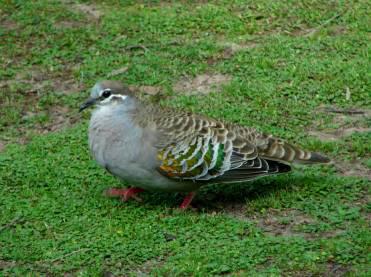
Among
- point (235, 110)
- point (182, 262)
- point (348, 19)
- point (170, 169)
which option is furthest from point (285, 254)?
point (348, 19)

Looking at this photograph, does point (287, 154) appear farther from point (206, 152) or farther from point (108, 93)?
point (108, 93)

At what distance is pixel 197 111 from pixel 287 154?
1775 mm

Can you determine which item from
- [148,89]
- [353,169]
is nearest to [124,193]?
[353,169]

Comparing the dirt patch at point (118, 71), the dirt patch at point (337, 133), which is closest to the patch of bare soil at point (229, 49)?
the dirt patch at point (118, 71)

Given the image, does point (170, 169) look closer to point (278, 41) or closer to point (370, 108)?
point (370, 108)

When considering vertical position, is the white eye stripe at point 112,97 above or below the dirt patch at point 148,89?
above

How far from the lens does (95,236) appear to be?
732 centimetres

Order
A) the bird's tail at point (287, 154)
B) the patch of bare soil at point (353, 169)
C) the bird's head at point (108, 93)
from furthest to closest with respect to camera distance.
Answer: the patch of bare soil at point (353, 169)
the bird's tail at point (287, 154)
the bird's head at point (108, 93)

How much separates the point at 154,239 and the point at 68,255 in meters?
0.69

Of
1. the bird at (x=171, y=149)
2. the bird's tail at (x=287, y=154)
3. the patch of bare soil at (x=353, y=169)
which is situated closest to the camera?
the bird at (x=171, y=149)

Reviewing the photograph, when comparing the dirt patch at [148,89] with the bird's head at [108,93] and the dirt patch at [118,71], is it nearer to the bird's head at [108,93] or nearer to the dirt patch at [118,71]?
the dirt patch at [118,71]

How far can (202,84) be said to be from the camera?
10.1 metres

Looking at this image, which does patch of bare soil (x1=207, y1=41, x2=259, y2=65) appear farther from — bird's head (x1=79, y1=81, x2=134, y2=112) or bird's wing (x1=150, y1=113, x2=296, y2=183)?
bird's head (x1=79, y1=81, x2=134, y2=112)

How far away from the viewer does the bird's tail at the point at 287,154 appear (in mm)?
7926
